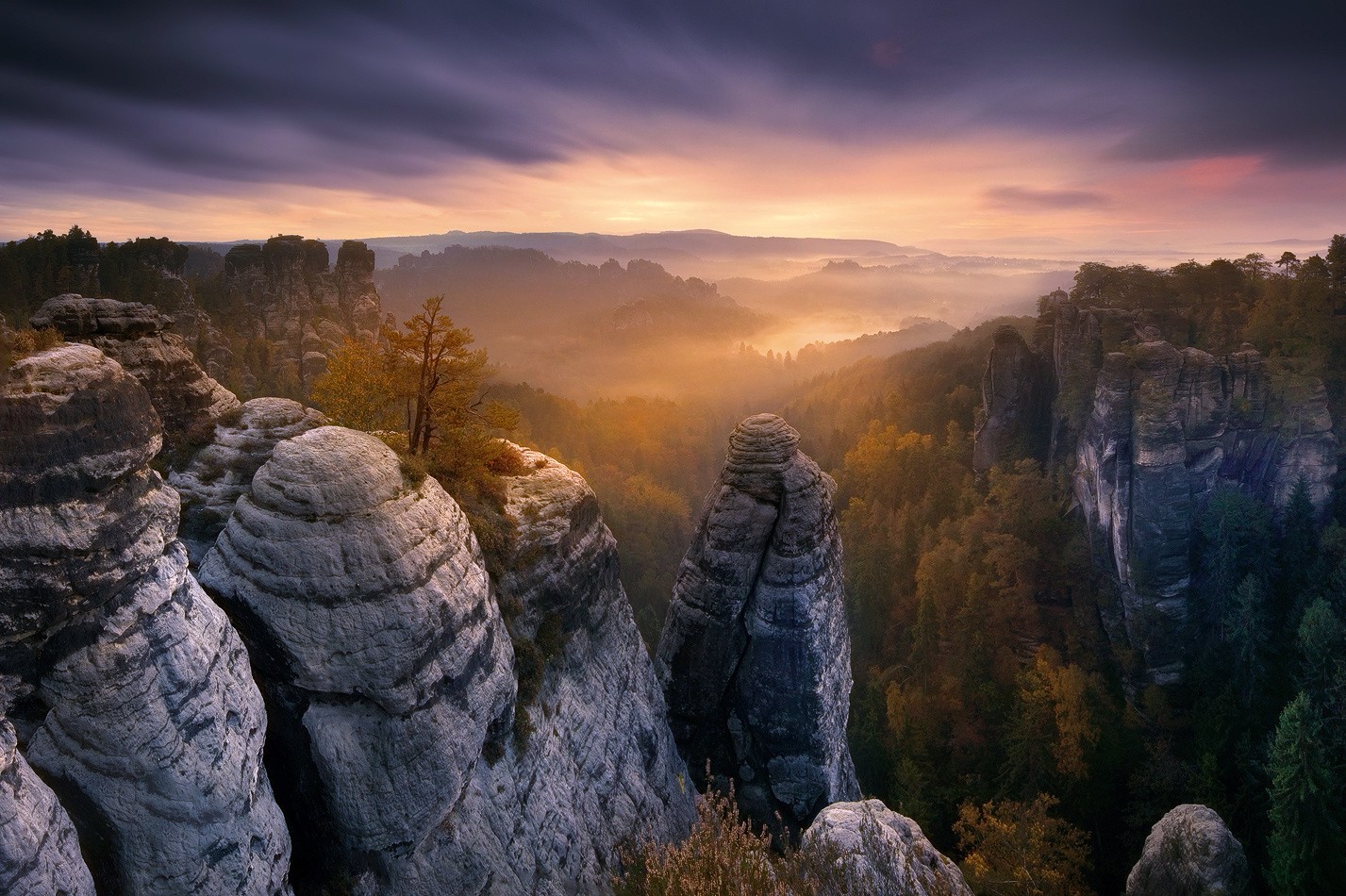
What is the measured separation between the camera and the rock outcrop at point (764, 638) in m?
21.3

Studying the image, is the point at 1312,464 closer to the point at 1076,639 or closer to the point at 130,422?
the point at 1076,639

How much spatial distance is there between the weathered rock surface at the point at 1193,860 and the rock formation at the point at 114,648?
30.6 metres

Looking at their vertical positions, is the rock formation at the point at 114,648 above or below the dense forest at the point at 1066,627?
above

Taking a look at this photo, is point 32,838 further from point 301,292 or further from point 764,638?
point 301,292

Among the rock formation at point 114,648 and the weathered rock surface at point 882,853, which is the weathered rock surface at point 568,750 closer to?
the rock formation at point 114,648

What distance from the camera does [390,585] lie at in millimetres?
11930

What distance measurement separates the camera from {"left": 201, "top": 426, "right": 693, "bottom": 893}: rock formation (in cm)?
1165

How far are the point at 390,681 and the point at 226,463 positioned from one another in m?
7.63

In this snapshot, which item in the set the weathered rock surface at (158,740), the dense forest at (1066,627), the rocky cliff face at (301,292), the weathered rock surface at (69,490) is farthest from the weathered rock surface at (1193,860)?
the rocky cliff face at (301,292)

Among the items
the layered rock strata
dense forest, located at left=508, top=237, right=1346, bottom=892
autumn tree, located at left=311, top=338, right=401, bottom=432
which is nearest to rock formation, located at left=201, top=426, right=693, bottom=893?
autumn tree, located at left=311, top=338, right=401, bottom=432

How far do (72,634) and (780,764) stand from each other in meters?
19.4

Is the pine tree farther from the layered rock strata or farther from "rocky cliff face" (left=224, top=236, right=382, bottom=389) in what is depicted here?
"rocky cliff face" (left=224, top=236, right=382, bottom=389)

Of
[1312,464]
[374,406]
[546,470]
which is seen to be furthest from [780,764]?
[1312,464]

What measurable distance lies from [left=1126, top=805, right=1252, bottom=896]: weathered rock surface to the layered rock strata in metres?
15.4
